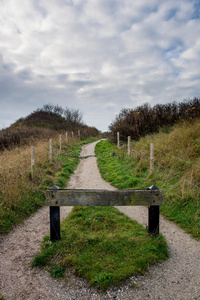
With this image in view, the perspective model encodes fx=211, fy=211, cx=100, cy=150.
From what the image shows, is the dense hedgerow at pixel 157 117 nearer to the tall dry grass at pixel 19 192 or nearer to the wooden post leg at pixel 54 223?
the tall dry grass at pixel 19 192

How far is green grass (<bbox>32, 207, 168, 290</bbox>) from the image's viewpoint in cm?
316

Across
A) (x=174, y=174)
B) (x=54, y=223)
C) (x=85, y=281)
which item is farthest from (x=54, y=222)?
(x=174, y=174)

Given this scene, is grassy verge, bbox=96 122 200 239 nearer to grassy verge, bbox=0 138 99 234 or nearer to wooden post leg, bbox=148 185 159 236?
wooden post leg, bbox=148 185 159 236

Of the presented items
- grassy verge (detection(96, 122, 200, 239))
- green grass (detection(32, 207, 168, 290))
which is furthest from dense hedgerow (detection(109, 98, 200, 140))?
green grass (detection(32, 207, 168, 290))

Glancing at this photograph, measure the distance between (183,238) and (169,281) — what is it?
5.11 feet

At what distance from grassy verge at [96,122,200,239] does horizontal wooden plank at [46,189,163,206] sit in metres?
1.72

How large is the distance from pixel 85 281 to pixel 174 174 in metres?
5.34

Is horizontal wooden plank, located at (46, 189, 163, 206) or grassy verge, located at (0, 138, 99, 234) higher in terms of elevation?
horizontal wooden plank, located at (46, 189, 163, 206)

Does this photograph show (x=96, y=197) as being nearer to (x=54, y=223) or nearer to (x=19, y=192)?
(x=54, y=223)

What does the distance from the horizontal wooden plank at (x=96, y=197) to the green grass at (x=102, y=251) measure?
0.74 metres

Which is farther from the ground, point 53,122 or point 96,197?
point 53,122

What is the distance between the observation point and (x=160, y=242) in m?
3.96

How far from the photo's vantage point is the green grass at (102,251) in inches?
125

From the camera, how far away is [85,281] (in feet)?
10.0
